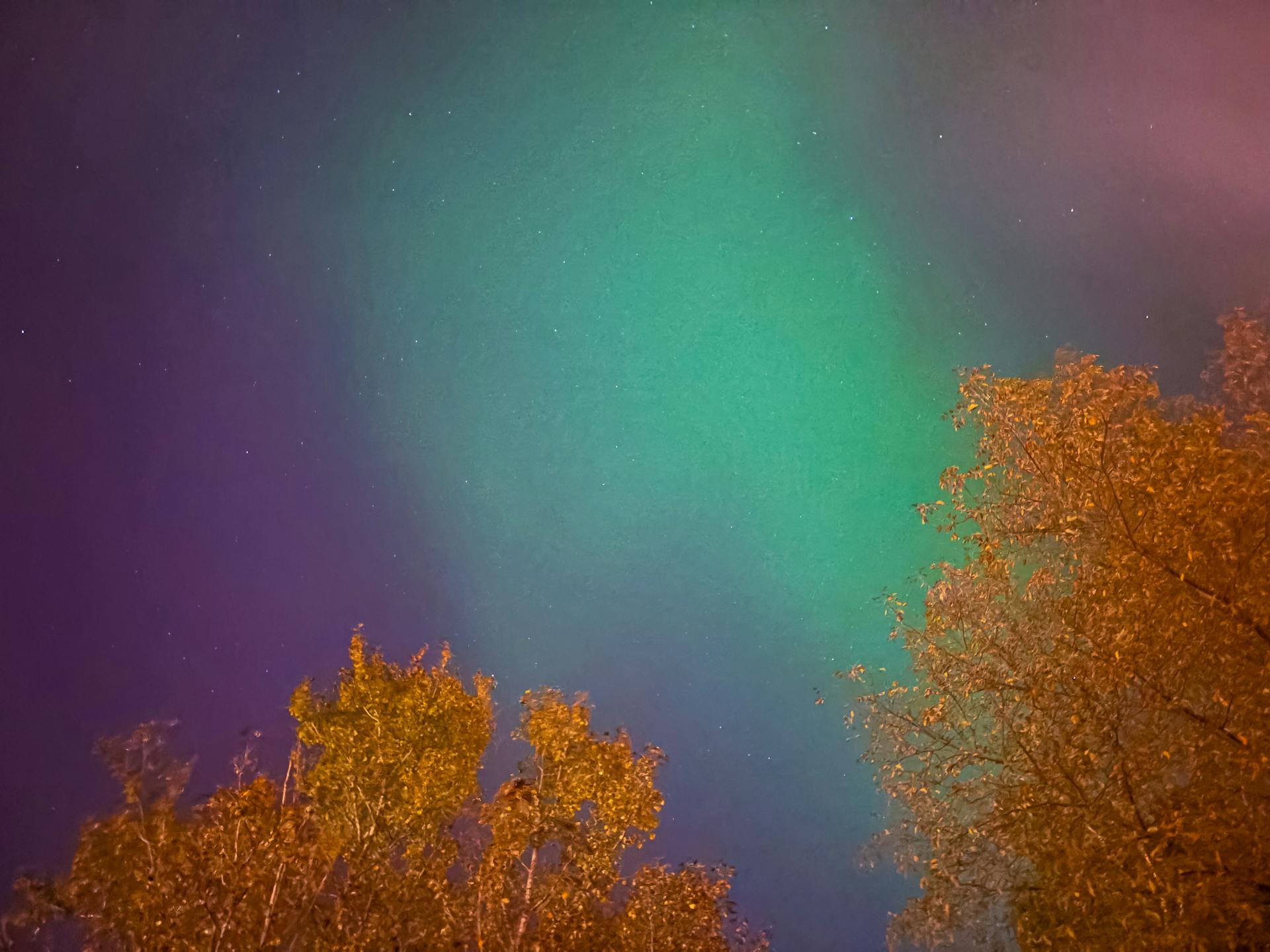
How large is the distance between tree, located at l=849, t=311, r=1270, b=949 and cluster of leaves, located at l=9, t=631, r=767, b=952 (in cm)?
570

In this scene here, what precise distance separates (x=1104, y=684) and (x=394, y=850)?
50.2 ft

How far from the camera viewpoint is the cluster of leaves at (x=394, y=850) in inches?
447

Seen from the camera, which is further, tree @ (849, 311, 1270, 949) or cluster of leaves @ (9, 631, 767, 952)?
cluster of leaves @ (9, 631, 767, 952)

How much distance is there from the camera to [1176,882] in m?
7.53

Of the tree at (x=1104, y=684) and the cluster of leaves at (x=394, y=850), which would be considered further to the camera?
the cluster of leaves at (x=394, y=850)

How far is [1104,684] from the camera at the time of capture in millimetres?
8562

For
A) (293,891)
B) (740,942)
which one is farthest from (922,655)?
(293,891)

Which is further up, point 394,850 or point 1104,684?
point 394,850

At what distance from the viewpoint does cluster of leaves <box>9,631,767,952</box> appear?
11.4 meters

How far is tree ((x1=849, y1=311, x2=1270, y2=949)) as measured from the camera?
763cm

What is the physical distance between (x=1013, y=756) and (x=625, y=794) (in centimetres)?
810

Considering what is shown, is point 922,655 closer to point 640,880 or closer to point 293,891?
point 640,880

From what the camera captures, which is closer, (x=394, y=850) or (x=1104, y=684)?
(x=1104, y=684)

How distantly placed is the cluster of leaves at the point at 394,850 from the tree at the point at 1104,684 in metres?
5.70
